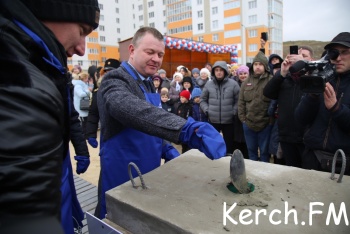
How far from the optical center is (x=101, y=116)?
1814 millimetres

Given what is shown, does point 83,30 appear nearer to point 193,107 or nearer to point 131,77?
point 131,77

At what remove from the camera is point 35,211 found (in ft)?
1.53

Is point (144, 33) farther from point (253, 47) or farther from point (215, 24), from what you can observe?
point (215, 24)

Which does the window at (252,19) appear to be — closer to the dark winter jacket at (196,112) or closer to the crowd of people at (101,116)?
the dark winter jacket at (196,112)

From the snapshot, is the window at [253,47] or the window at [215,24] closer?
the window at [253,47]

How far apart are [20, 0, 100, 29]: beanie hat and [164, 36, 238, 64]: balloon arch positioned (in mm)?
12478

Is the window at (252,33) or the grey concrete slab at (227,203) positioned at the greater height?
the window at (252,33)

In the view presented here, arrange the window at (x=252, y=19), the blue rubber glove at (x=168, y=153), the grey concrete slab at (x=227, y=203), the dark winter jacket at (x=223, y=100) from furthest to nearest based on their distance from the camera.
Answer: the window at (x=252, y=19)
the dark winter jacket at (x=223, y=100)
the blue rubber glove at (x=168, y=153)
the grey concrete slab at (x=227, y=203)

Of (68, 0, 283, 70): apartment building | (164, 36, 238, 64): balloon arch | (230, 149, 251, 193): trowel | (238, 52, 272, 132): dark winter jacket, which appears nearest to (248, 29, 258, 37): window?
(68, 0, 283, 70): apartment building

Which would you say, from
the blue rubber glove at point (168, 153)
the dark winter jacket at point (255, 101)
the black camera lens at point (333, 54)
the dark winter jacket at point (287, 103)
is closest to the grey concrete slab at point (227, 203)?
the blue rubber glove at point (168, 153)

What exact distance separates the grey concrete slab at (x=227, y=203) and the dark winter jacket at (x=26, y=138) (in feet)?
2.16

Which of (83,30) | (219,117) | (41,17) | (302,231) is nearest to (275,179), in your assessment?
(302,231)

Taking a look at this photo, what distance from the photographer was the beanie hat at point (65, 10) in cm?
85

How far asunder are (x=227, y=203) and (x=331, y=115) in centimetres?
153
